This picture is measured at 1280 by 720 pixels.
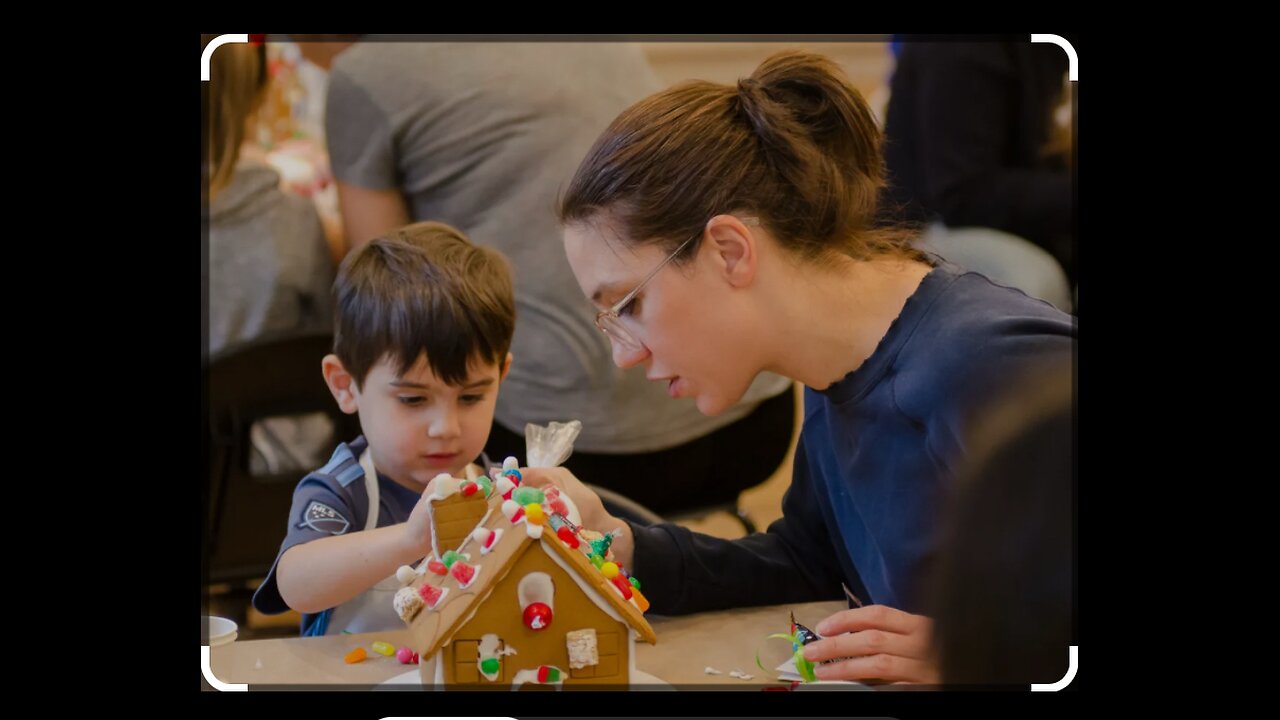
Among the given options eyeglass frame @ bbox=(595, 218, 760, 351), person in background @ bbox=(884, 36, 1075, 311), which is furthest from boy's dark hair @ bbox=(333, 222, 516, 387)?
person in background @ bbox=(884, 36, 1075, 311)

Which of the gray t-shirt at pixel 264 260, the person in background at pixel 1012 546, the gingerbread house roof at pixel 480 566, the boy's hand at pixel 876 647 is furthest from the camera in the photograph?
the gray t-shirt at pixel 264 260

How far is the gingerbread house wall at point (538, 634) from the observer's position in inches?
46.0

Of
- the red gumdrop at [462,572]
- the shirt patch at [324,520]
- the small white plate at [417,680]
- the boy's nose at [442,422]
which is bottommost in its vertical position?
the small white plate at [417,680]

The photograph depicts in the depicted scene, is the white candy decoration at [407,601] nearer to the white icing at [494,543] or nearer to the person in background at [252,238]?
the white icing at [494,543]

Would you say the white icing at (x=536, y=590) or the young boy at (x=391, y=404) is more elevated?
the young boy at (x=391, y=404)

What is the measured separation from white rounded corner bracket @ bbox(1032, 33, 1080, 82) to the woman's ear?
14.0 inches

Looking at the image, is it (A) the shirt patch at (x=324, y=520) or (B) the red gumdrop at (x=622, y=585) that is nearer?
(B) the red gumdrop at (x=622, y=585)

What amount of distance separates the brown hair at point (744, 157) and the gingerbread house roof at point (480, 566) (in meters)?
0.28

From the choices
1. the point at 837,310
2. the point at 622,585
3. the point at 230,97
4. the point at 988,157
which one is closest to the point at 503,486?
the point at 622,585

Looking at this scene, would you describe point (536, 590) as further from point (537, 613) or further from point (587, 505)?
point (587, 505)

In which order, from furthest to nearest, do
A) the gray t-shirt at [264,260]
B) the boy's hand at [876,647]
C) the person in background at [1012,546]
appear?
1. the gray t-shirt at [264,260]
2. the boy's hand at [876,647]
3. the person in background at [1012,546]

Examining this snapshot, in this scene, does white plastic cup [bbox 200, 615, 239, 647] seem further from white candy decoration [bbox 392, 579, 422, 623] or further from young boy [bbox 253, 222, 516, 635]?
white candy decoration [bbox 392, 579, 422, 623]

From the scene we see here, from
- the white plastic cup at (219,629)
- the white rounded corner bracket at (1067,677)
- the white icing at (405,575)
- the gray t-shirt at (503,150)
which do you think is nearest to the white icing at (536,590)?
the white icing at (405,575)

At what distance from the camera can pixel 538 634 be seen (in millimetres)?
1192
